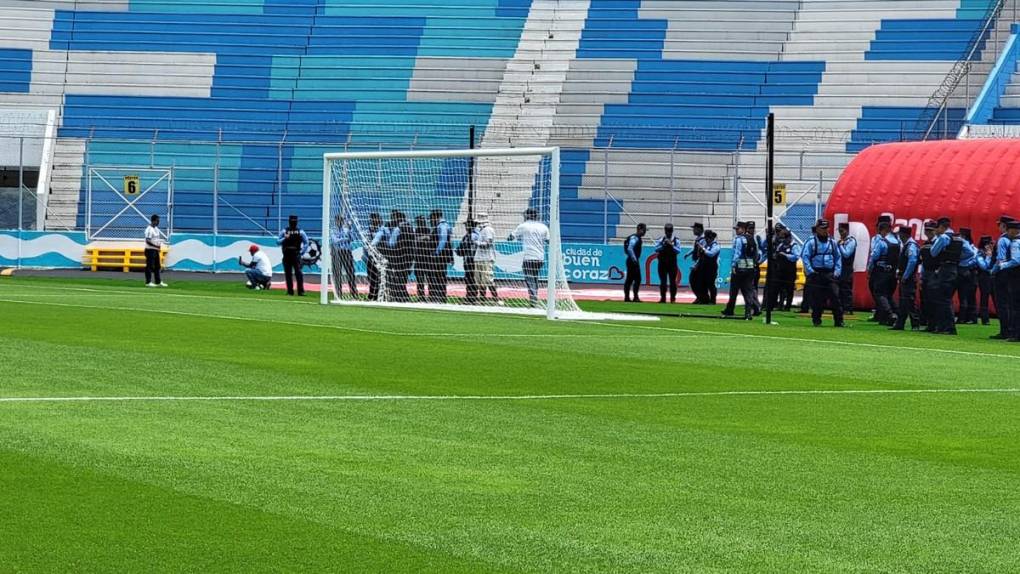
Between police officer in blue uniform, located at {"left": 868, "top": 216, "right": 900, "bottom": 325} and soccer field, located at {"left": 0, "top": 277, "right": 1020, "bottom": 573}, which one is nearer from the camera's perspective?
soccer field, located at {"left": 0, "top": 277, "right": 1020, "bottom": 573}

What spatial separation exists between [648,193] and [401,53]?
9.40 meters

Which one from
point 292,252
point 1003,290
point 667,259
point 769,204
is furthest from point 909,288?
point 292,252

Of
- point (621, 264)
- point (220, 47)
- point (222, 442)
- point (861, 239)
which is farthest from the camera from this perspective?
point (220, 47)

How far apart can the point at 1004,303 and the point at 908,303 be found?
2.00m

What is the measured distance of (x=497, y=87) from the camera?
45.4 metres

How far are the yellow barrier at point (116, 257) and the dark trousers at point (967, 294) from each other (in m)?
21.0

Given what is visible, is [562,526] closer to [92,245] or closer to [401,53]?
[92,245]

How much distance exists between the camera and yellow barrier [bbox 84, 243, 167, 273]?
40938mm

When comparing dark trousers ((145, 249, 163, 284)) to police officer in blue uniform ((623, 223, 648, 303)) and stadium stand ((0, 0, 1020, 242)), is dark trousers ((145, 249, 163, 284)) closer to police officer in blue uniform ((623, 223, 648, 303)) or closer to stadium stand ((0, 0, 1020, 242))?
stadium stand ((0, 0, 1020, 242))

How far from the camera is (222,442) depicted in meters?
9.65

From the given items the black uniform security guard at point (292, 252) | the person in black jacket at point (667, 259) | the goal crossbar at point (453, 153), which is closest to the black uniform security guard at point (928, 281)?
the goal crossbar at point (453, 153)

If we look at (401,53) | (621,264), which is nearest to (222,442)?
(621,264)

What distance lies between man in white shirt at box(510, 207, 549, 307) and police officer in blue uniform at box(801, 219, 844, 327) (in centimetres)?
453

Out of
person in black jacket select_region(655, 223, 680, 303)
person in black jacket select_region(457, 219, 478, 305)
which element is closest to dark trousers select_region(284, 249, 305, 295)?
person in black jacket select_region(457, 219, 478, 305)
